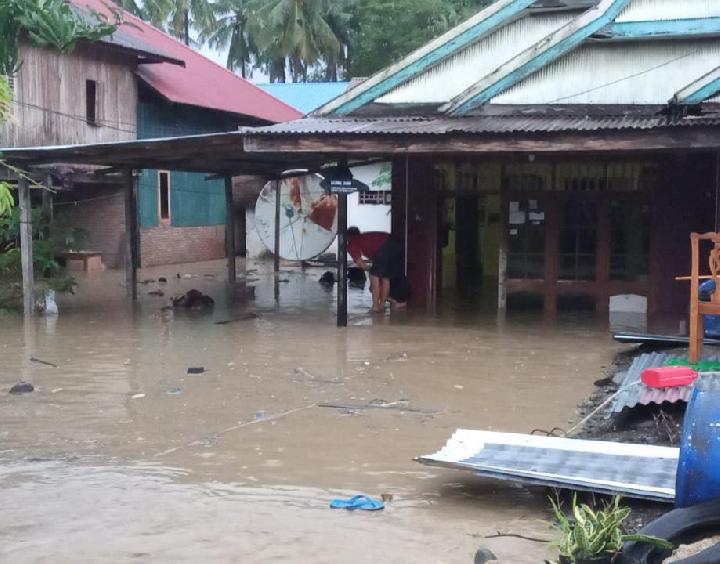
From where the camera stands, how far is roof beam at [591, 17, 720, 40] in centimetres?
1438

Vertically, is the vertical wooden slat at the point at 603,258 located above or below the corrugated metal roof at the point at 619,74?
below

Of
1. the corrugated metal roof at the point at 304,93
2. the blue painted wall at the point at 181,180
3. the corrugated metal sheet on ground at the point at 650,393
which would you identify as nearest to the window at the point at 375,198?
the blue painted wall at the point at 181,180

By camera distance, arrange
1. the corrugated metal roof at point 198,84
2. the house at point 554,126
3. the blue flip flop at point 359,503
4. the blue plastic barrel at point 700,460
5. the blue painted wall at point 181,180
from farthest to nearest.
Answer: the corrugated metal roof at point 198,84 < the blue painted wall at point 181,180 < the house at point 554,126 < the blue flip flop at point 359,503 < the blue plastic barrel at point 700,460

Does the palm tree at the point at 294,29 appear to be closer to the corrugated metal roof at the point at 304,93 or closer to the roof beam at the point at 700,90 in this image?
the corrugated metal roof at the point at 304,93

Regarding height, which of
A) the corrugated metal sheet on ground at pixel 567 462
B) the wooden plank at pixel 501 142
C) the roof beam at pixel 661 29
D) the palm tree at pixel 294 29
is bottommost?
the corrugated metal sheet on ground at pixel 567 462

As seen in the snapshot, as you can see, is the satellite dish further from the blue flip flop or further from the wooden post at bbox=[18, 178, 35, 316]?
the blue flip flop

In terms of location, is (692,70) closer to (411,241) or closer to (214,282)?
(411,241)

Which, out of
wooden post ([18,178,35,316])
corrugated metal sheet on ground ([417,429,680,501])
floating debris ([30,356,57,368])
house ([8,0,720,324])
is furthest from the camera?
wooden post ([18,178,35,316])

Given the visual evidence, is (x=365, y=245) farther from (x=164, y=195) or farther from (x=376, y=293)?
(x=164, y=195)

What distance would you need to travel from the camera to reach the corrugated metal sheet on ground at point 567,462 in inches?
228

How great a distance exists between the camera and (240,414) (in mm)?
8766

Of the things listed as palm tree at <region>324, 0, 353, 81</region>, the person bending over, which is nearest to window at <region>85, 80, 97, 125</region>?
the person bending over

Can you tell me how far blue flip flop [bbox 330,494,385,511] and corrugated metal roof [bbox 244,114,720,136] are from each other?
7153 mm

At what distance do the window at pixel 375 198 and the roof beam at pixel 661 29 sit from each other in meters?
14.9
